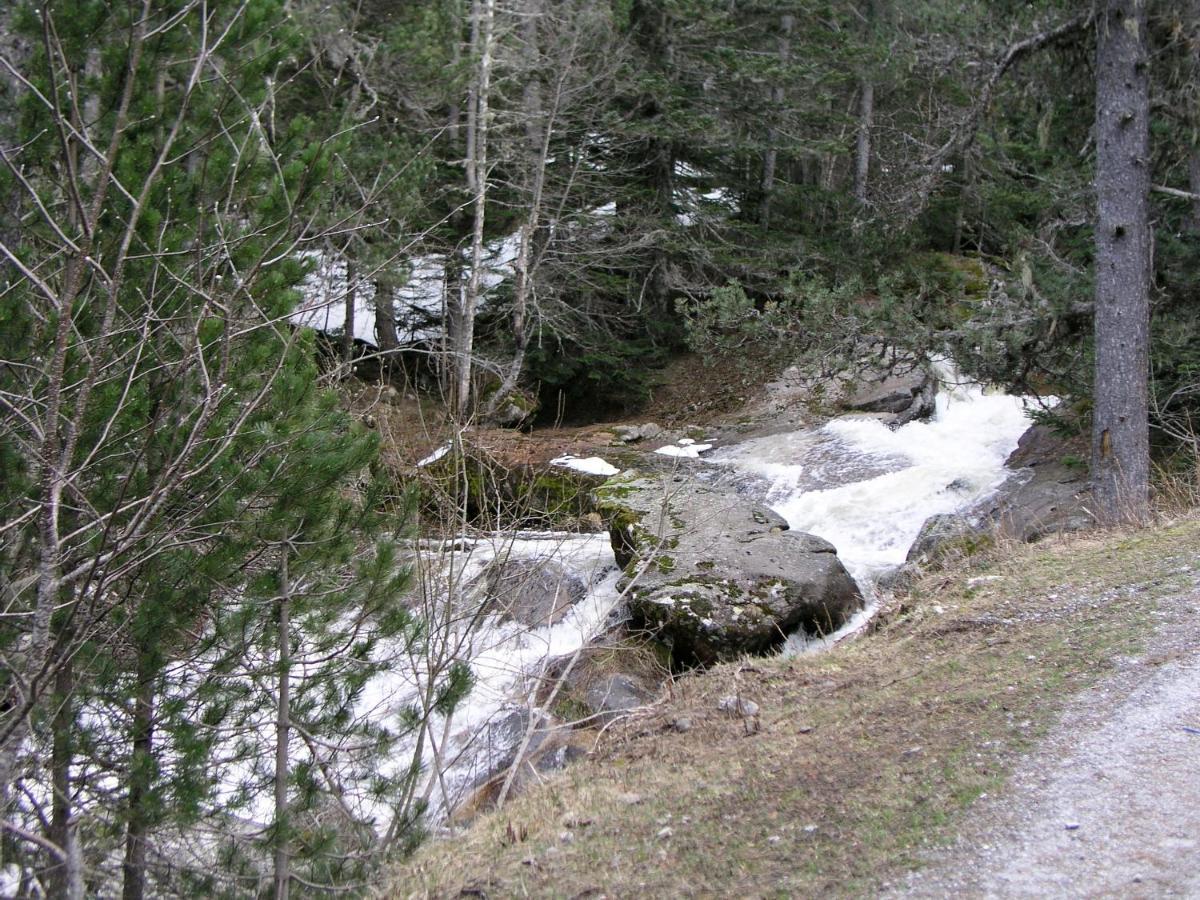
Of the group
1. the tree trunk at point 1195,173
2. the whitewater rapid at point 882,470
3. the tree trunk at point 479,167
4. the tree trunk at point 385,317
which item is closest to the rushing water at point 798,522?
the whitewater rapid at point 882,470

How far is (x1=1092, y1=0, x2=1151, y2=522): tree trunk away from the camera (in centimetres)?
909

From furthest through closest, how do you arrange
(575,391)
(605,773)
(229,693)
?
(575,391) < (605,773) < (229,693)

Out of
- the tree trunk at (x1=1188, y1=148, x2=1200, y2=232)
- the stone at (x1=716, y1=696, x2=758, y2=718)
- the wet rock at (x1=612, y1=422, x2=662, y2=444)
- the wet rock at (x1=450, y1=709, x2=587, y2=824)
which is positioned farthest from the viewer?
the wet rock at (x1=612, y1=422, x2=662, y2=444)

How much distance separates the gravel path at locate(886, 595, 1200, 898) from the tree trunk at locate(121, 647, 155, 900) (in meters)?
3.38

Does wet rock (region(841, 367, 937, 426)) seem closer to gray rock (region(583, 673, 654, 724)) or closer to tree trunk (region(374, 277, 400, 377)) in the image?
gray rock (region(583, 673, 654, 724))

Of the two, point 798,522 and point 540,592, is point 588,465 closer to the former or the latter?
point 798,522

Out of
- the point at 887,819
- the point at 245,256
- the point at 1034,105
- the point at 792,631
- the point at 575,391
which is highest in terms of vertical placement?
the point at 1034,105

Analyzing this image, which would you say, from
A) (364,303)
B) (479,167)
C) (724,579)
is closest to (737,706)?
(724,579)

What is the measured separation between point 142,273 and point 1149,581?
6.40m

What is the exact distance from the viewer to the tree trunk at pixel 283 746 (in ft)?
16.4

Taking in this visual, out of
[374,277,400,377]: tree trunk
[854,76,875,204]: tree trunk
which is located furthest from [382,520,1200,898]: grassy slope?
[854,76,875,204]: tree trunk

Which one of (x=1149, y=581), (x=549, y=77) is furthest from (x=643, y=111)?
(x=1149, y=581)

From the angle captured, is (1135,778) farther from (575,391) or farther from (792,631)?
(575,391)

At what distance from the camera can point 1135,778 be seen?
4020mm
